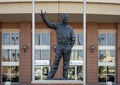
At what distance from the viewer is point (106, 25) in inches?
1508

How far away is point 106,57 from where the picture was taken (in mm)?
38500

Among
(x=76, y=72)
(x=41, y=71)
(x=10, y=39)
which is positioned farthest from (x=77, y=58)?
(x=10, y=39)

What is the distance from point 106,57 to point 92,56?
5.87 ft

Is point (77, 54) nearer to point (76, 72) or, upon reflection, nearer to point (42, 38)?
point (76, 72)

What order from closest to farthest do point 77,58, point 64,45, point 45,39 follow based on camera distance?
point 64,45
point 45,39
point 77,58

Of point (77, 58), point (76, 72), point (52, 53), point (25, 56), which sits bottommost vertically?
point (76, 72)

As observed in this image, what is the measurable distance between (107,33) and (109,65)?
3.24 m

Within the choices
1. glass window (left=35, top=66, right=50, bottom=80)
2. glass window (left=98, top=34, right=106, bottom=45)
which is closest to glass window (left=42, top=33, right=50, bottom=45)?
glass window (left=35, top=66, right=50, bottom=80)

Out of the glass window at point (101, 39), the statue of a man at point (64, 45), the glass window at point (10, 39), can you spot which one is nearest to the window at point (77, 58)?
the glass window at point (101, 39)

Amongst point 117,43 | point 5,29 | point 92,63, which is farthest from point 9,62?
point 117,43

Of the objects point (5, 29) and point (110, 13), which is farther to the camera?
point (5, 29)

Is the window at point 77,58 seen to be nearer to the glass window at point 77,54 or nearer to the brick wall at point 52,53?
the glass window at point 77,54

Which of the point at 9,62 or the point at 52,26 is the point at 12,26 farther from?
the point at 52,26

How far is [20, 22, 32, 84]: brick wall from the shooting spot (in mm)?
36844
